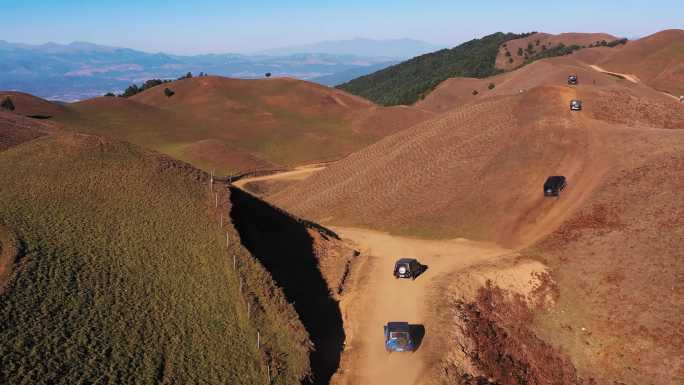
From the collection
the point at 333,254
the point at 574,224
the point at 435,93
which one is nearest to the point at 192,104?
→ the point at 435,93

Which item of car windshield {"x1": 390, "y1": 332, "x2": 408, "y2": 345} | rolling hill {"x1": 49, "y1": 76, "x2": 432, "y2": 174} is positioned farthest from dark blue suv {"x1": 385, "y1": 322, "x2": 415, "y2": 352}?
rolling hill {"x1": 49, "y1": 76, "x2": 432, "y2": 174}

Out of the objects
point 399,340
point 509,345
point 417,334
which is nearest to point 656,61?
point 509,345

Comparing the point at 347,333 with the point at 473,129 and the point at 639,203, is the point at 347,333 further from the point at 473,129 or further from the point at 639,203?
the point at 473,129

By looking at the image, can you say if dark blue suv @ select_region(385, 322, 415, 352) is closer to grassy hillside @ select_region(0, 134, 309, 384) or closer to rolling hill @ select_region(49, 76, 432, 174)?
grassy hillside @ select_region(0, 134, 309, 384)

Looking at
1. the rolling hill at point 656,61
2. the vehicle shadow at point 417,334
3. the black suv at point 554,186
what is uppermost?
the rolling hill at point 656,61

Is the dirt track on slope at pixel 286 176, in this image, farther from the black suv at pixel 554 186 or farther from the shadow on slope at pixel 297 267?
the black suv at pixel 554 186

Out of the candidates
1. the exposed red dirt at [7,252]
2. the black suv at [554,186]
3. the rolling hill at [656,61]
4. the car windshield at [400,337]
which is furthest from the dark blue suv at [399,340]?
the rolling hill at [656,61]

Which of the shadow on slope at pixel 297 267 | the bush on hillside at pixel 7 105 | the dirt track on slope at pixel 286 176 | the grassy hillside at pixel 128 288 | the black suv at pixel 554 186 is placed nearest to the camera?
the grassy hillside at pixel 128 288
